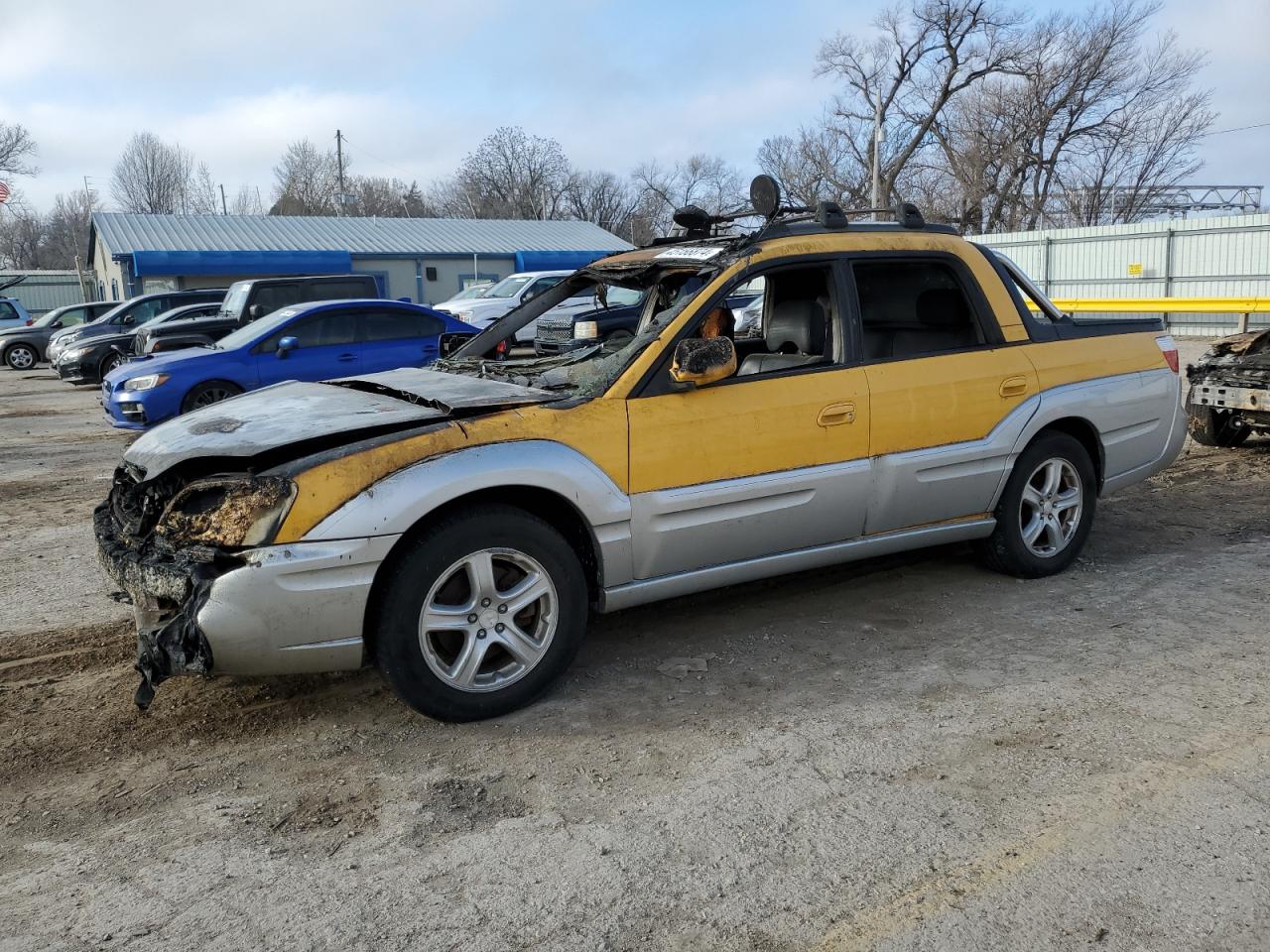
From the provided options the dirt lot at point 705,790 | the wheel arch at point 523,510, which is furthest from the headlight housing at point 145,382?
the wheel arch at point 523,510

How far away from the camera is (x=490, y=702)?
386 centimetres

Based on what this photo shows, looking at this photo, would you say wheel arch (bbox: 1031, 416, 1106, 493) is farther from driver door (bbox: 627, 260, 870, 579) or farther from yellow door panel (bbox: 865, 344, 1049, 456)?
driver door (bbox: 627, 260, 870, 579)

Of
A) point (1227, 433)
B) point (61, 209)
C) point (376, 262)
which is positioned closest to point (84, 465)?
point (1227, 433)

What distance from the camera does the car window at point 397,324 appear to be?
1223 centimetres

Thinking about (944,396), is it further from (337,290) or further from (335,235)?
(335,235)

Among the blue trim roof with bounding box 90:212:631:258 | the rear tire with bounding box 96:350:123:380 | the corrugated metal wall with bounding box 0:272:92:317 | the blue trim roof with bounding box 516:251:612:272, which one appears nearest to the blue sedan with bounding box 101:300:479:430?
the rear tire with bounding box 96:350:123:380

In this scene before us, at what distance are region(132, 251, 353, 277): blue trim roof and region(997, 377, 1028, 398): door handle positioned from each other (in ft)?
117

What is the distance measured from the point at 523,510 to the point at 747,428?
3.38ft

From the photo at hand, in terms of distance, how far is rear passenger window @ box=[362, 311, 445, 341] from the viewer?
481 inches

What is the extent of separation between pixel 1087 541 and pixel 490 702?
408 cm

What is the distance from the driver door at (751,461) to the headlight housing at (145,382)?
819 centimetres

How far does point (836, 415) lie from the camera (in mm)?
4566

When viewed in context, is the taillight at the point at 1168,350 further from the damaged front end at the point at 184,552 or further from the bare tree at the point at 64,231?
the bare tree at the point at 64,231

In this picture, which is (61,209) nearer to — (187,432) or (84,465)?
(84,465)
